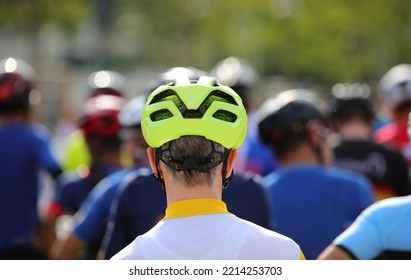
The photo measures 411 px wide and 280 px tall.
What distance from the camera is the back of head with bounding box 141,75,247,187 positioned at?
3.18 meters

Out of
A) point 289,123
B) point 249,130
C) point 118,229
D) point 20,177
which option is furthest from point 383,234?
point 249,130

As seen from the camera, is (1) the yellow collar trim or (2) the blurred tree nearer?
(1) the yellow collar trim

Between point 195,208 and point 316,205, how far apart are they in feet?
6.64

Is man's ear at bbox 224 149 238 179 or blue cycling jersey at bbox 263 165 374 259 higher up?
man's ear at bbox 224 149 238 179

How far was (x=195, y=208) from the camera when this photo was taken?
3178mm

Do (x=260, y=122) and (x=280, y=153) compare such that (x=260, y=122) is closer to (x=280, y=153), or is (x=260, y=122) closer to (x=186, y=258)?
(x=280, y=153)

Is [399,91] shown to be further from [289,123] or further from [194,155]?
[194,155]

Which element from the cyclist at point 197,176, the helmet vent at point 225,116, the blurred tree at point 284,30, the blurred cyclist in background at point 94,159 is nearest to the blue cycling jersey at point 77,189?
the blurred cyclist in background at point 94,159

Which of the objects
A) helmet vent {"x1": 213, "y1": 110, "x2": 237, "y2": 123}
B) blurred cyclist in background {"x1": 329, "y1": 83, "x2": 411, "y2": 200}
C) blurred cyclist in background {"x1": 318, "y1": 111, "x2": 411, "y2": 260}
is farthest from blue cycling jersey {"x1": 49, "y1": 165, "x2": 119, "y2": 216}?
helmet vent {"x1": 213, "y1": 110, "x2": 237, "y2": 123}

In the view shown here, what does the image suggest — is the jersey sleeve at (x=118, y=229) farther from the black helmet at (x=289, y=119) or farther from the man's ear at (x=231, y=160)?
the black helmet at (x=289, y=119)

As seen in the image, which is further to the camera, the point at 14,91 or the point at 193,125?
the point at 14,91

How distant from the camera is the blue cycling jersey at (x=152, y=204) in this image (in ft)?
14.3

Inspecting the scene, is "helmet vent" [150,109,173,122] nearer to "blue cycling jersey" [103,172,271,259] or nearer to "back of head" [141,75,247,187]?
"back of head" [141,75,247,187]

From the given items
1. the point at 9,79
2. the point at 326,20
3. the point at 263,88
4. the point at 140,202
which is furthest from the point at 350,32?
the point at 140,202
